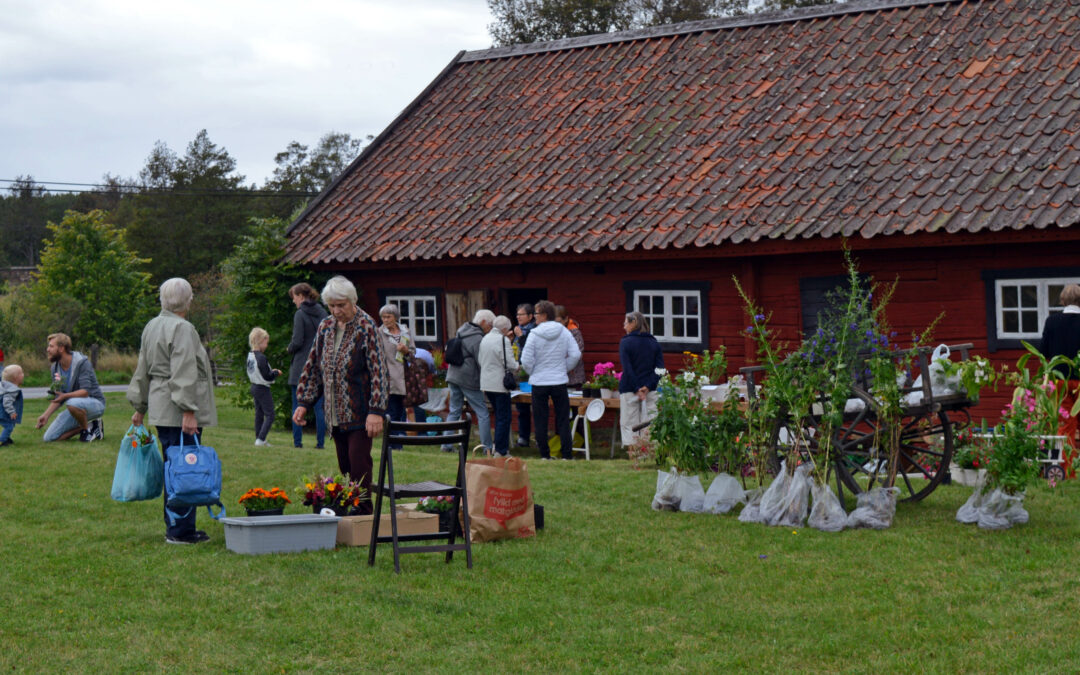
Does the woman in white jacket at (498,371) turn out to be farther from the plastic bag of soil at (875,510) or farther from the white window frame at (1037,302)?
the plastic bag of soil at (875,510)

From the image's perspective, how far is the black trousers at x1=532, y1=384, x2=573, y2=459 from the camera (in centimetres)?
1328

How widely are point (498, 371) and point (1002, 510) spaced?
6381 mm

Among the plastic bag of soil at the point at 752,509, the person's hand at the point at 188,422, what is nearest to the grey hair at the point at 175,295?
the person's hand at the point at 188,422

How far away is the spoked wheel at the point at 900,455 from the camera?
A: 8.66 meters

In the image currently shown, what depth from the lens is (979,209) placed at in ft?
39.9

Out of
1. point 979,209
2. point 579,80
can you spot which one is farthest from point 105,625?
point 579,80

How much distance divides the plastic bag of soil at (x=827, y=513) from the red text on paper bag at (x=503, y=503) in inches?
80.5

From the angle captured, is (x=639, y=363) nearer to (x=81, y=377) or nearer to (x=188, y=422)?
(x=188, y=422)

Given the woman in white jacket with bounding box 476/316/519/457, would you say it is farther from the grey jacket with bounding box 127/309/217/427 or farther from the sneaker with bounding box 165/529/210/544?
the grey jacket with bounding box 127/309/217/427

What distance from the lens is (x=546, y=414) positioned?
1332 centimetres

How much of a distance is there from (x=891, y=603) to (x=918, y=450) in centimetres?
298

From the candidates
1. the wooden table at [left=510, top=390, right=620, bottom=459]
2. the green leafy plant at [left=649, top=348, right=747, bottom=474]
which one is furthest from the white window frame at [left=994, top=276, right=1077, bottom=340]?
the green leafy plant at [left=649, top=348, right=747, bottom=474]

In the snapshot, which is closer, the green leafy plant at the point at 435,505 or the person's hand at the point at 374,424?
the person's hand at the point at 374,424

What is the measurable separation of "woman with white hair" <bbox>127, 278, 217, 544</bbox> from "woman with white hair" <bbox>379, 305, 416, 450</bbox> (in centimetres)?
310
